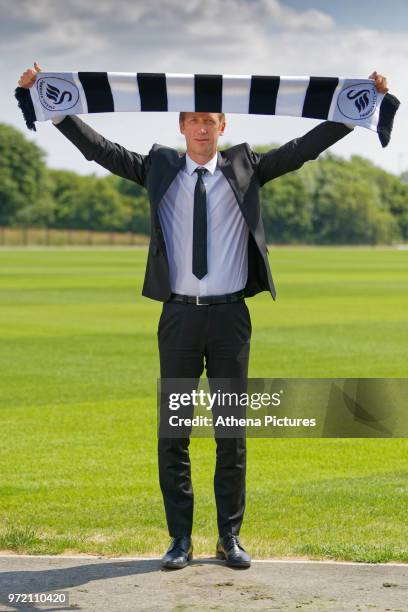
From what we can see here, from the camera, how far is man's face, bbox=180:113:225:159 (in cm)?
541

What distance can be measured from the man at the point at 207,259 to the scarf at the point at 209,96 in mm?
75

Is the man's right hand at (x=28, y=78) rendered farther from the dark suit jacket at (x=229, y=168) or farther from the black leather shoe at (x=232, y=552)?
the black leather shoe at (x=232, y=552)

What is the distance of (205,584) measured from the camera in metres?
4.98

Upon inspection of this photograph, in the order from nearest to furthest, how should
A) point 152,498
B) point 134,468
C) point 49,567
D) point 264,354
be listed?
point 49,567
point 152,498
point 134,468
point 264,354

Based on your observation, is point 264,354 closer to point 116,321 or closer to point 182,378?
point 116,321

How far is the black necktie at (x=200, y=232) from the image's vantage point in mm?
5363

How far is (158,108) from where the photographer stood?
5434 millimetres

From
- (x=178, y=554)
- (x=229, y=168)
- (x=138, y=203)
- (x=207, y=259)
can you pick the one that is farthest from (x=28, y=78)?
(x=138, y=203)

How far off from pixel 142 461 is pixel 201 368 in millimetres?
3857

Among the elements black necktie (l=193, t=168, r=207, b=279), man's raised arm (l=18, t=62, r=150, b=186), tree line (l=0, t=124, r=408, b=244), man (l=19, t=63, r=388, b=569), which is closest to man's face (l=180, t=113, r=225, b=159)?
man (l=19, t=63, r=388, b=569)

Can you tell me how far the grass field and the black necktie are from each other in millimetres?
1525

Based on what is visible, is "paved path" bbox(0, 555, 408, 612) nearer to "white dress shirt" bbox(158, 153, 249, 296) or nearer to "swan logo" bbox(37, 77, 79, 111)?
"white dress shirt" bbox(158, 153, 249, 296)

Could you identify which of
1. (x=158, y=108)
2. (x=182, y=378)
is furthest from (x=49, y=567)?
(x=158, y=108)

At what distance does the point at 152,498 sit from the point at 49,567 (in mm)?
2602
